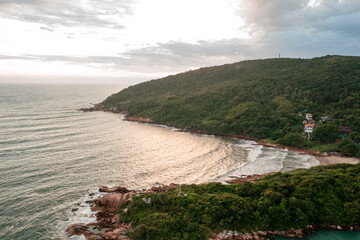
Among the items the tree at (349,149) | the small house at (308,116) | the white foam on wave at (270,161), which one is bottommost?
the white foam on wave at (270,161)

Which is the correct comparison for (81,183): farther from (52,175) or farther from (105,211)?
(105,211)

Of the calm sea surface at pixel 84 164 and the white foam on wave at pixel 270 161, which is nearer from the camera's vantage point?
the calm sea surface at pixel 84 164

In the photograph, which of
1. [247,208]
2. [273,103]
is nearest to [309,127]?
[273,103]

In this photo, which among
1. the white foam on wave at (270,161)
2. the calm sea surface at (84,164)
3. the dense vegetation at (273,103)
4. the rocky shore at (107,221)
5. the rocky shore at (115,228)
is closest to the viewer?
the rocky shore at (107,221)

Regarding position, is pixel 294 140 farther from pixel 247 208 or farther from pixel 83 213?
pixel 83 213

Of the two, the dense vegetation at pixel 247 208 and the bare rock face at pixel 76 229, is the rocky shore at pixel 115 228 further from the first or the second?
the dense vegetation at pixel 247 208

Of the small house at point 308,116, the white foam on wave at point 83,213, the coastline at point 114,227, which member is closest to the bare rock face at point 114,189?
the coastline at point 114,227

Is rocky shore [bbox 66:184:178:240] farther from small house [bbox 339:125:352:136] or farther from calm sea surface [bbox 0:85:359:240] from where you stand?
small house [bbox 339:125:352:136]
